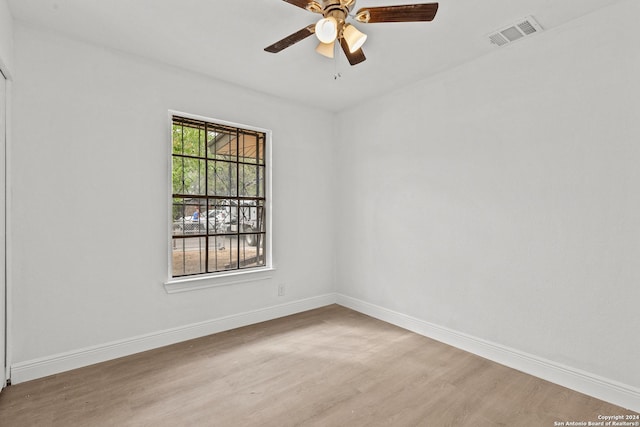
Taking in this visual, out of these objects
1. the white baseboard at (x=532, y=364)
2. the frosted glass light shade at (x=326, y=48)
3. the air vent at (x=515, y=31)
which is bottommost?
the white baseboard at (x=532, y=364)

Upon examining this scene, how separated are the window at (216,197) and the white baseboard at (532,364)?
183cm

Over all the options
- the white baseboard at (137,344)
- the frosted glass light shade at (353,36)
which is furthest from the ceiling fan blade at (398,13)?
the white baseboard at (137,344)

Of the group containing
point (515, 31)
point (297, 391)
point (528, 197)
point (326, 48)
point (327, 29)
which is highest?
point (515, 31)

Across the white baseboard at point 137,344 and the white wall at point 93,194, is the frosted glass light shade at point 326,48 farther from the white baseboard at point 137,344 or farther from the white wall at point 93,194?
the white baseboard at point 137,344

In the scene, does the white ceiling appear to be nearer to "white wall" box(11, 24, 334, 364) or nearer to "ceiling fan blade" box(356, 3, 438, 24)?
"white wall" box(11, 24, 334, 364)

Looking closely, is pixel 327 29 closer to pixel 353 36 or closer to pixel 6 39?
pixel 353 36

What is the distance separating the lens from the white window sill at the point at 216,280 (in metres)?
3.02

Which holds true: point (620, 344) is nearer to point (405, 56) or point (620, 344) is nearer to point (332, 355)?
point (332, 355)

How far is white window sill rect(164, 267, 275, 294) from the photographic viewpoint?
3.02 m

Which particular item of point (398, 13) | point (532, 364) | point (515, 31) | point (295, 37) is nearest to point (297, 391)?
point (532, 364)

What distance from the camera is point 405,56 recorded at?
9.21 feet

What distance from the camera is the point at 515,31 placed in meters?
2.42

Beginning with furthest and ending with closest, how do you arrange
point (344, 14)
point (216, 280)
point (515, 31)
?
point (216, 280) → point (515, 31) → point (344, 14)

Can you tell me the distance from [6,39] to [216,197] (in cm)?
188
